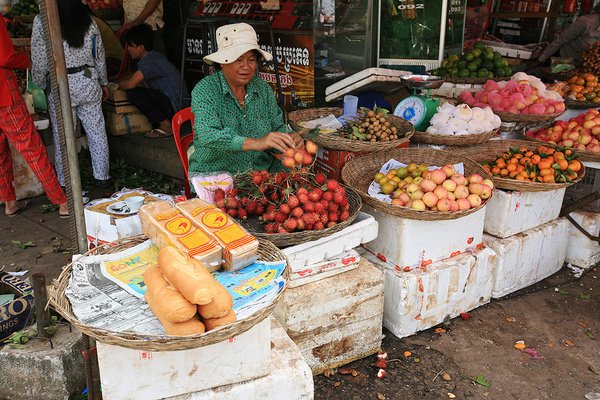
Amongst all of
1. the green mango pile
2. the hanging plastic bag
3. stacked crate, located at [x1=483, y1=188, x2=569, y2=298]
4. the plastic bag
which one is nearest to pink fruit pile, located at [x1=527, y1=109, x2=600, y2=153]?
stacked crate, located at [x1=483, y1=188, x2=569, y2=298]

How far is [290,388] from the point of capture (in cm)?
223

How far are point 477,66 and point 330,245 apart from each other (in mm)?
3552

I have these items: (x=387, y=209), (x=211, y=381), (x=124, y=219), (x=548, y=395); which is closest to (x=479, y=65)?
(x=387, y=209)

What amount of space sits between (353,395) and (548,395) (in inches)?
41.2

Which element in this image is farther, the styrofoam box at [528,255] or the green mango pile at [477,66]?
the green mango pile at [477,66]

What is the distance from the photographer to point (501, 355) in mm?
3189

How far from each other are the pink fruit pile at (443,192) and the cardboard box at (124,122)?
13.8 feet

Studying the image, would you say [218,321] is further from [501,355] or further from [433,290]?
[501,355]

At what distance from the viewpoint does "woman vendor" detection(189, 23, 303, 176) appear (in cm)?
308

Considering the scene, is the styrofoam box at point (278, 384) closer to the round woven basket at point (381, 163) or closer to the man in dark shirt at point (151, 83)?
the round woven basket at point (381, 163)

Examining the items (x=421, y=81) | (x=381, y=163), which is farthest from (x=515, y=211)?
(x=421, y=81)

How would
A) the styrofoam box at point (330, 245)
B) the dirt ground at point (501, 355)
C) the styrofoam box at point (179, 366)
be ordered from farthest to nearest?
the dirt ground at point (501, 355) < the styrofoam box at point (330, 245) < the styrofoam box at point (179, 366)

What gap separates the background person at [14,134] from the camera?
4.33 meters

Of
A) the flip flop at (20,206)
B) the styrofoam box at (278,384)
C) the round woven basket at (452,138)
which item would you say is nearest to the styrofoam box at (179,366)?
the styrofoam box at (278,384)
